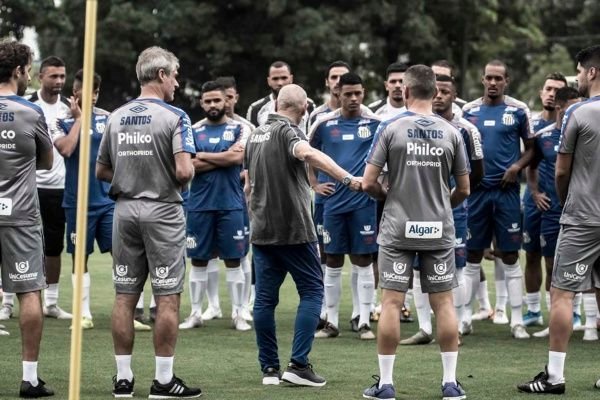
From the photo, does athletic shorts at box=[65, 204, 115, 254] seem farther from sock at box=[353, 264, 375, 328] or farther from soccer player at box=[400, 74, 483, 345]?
soccer player at box=[400, 74, 483, 345]

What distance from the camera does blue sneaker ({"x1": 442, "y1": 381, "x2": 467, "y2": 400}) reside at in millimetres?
9281

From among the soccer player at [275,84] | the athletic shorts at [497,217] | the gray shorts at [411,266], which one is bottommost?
the gray shorts at [411,266]

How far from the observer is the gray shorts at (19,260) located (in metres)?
9.29

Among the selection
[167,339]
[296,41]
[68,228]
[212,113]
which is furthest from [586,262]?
[296,41]

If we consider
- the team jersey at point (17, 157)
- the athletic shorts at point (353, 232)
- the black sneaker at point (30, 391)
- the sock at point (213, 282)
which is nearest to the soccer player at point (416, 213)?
the black sneaker at point (30, 391)

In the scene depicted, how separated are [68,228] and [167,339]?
4.63m

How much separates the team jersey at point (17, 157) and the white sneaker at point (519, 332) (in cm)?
563

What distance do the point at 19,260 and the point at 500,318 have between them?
6657 mm

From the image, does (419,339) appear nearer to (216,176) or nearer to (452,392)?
(216,176)

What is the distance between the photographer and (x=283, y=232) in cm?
998

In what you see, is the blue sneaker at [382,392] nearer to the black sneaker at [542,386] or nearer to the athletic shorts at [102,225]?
the black sneaker at [542,386]

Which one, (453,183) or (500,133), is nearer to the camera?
(453,183)

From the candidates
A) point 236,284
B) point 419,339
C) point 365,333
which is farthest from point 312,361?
point 236,284

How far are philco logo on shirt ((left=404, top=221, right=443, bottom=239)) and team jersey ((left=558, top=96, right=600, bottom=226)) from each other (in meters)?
1.11
